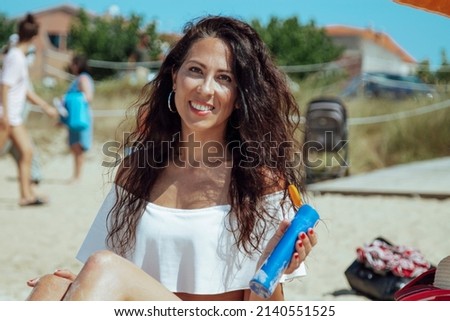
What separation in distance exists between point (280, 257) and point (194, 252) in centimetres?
36

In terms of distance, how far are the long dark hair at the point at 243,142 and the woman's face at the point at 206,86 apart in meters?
0.02

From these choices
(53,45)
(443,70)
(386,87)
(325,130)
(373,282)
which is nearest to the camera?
(373,282)

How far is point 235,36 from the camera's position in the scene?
2.24 m

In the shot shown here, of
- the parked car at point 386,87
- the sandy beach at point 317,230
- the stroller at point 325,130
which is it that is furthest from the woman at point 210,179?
the parked car at point 386,87

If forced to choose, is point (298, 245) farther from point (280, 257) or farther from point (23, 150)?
point (23, 150)

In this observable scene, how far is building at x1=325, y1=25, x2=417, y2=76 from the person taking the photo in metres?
14.5

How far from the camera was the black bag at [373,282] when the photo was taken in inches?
152

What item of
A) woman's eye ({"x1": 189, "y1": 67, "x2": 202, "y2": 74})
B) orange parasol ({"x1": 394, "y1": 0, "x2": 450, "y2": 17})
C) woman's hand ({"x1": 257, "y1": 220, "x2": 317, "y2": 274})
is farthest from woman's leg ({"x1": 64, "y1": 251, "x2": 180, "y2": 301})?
orange parasol ({"x1": 394, "y1": 0, "x2": 450, "y2": 17})

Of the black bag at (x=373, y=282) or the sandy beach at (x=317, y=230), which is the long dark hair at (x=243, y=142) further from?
the black bag at (x=373, y=282)

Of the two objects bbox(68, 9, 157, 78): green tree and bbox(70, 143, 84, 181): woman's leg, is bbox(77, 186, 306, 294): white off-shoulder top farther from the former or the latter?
bbox(68, 9, 157, 78): green tree

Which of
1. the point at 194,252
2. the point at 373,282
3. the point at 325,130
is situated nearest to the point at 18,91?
the point at 325,130

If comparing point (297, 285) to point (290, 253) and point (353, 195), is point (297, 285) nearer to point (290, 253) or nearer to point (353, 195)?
point (290, 253)

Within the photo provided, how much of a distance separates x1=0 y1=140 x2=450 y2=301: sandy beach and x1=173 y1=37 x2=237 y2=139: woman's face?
1.26 metres

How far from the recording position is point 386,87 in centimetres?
1271
